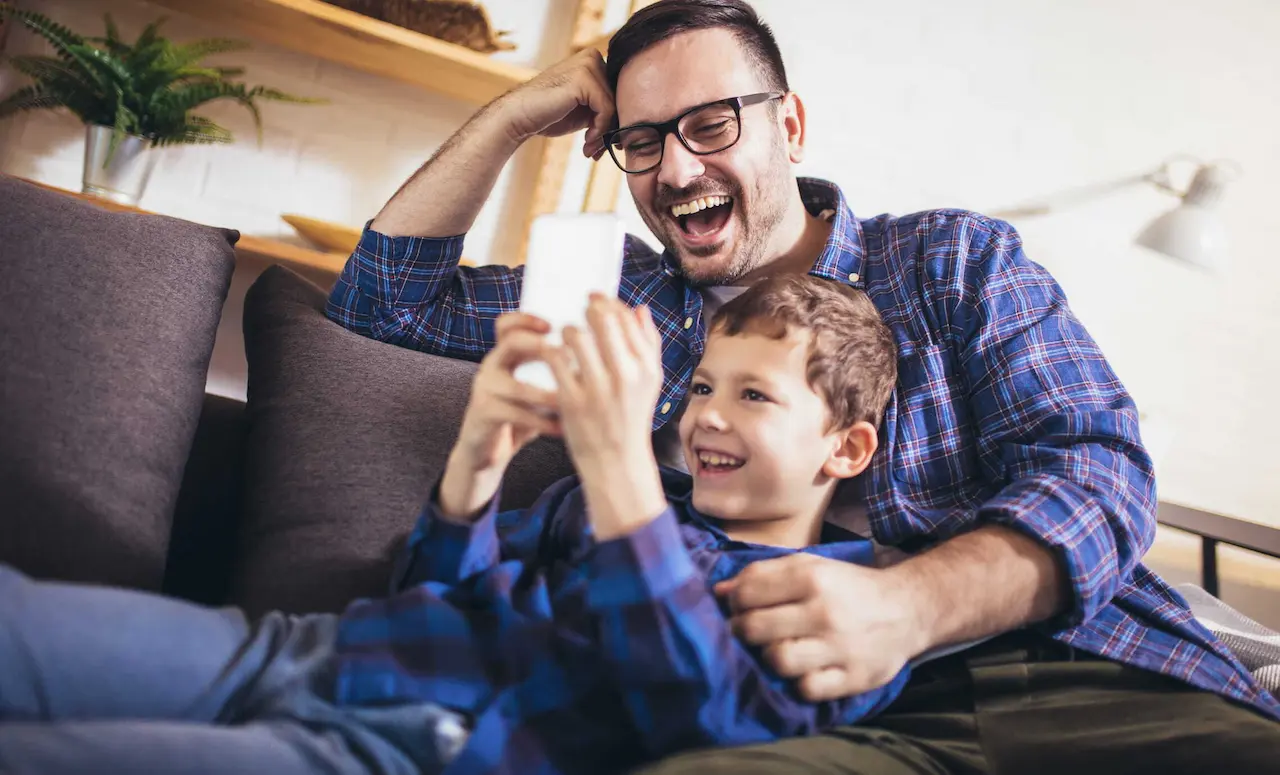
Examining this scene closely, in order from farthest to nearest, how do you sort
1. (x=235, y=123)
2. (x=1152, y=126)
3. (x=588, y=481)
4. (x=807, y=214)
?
1. (x=1152, y=126)
2. (x=235, y=123)
3. (x=807, y=214)
4. (x=588, y=481)

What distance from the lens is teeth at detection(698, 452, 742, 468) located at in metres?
1.05

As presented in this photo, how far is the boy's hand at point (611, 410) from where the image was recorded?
2.32 ft

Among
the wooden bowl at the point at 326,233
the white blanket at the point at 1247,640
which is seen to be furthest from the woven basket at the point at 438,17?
the white blanket at the point at 1247,640

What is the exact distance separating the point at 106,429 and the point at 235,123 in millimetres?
1408

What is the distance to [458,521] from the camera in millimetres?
897

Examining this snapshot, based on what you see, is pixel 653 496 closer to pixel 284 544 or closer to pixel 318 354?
pixel 284 544

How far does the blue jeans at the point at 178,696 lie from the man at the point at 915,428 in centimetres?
23

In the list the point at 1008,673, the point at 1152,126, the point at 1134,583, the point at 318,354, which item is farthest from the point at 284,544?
the point at 1152,126

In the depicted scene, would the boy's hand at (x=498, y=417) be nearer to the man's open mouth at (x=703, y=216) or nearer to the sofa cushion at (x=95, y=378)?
the sofa cushion at (x=95, y=378)

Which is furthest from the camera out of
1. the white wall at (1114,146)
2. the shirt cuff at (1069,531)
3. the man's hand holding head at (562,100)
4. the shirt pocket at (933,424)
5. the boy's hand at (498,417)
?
the white wall at (1114,146)

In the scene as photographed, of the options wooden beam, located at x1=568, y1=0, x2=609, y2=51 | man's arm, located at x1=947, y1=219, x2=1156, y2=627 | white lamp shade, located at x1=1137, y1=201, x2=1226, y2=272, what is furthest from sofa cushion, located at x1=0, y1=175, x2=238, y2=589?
white lamp shade, located at x1=1137, y1=201, x2=1226, y2=272

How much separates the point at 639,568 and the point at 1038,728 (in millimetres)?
484

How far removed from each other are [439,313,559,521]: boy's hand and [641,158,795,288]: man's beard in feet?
2.21

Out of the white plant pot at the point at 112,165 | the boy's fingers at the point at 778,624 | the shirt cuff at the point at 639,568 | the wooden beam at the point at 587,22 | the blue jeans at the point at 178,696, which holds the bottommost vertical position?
the blue jeans at the point at 178,696
